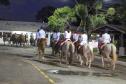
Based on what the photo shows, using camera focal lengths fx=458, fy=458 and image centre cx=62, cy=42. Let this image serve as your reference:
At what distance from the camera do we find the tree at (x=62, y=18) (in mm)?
76375

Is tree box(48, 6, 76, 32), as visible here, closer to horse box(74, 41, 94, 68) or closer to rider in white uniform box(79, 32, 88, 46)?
rider in white uniform box(79, 32, 88, 46)

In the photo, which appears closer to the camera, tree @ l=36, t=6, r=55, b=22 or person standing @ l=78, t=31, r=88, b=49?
person standing @ l=78, t=31, r=88, b=49

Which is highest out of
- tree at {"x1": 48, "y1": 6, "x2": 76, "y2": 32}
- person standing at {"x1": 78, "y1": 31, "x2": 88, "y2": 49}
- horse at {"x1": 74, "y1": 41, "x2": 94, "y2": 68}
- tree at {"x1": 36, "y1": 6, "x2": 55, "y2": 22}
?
tree at {"x1": 36, "y1": 6, "x2": 55, "y2": 22}

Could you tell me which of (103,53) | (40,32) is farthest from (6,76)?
(40,32)

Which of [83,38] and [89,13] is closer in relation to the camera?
[83,38]

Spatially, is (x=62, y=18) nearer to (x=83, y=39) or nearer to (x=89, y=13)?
(x=89, y=13)

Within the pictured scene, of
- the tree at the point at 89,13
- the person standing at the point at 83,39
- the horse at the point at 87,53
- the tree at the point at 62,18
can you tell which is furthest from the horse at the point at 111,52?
the tree at the point at 62,18

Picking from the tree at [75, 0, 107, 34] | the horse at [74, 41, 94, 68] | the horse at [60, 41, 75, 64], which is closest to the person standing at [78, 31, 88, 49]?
the horse at [74, 41, 94, 68]

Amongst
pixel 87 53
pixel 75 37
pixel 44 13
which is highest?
pixel 44 13

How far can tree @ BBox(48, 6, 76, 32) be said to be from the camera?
7638cm

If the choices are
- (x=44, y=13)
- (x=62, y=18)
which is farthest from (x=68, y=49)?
(x=44, y=13)

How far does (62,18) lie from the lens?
79.4 metres

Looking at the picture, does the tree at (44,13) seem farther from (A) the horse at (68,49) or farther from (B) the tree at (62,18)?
(A) the horse at (68,49)

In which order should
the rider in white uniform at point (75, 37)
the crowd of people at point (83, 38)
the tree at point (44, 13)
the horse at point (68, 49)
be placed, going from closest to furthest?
the crowd of people at point (83, 38), the horse at point (68, 49), the rider in white uniform at point (75, 37), the tree at point (44, 13)
